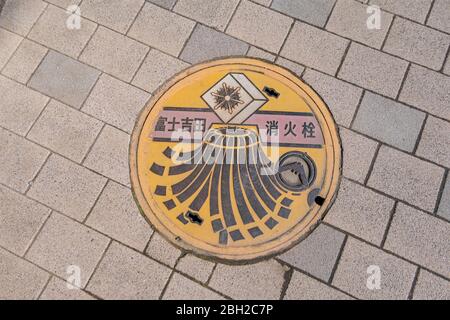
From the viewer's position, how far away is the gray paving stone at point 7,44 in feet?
12.6

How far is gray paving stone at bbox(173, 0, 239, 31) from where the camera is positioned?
153 inches

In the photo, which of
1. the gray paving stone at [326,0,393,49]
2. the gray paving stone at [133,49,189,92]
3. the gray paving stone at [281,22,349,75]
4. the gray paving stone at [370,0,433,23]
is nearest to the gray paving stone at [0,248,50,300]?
the gray paving stone at [133,49,189,92]

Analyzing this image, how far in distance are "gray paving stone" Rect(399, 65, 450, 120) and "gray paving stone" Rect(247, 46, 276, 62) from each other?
3.73ft

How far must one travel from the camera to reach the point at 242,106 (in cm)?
347

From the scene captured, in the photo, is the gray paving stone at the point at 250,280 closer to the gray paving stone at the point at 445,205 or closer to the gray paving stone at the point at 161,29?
the gray paving stone at the point at 445,205

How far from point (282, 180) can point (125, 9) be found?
7.22 ft

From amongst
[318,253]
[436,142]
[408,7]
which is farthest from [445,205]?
[408,7]

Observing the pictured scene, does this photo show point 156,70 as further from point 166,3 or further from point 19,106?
point 19,106

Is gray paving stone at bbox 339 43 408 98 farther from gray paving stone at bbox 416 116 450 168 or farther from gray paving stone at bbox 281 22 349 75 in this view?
gray paving stone at bbox 416 116 450 168

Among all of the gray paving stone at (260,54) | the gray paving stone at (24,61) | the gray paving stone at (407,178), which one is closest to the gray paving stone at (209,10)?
the gray paving stone at (260,54)

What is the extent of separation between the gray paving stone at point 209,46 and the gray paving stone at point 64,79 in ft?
2.75

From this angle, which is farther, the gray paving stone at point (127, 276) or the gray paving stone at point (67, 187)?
the gray paving stone at point (67, 187)

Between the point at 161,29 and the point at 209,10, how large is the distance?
480mm

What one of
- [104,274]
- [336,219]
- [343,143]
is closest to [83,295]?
[104,274]
